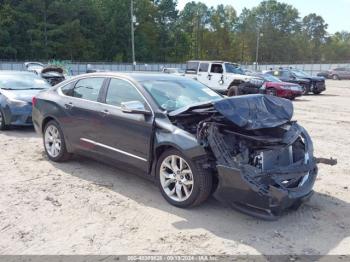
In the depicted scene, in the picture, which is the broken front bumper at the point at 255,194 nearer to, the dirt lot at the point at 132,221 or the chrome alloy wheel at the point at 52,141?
the dirt lot at the point at 132,221

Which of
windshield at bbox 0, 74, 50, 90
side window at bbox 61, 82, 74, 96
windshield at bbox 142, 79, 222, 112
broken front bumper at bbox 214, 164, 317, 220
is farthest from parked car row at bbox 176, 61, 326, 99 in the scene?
broken front bumper at bbox 214, 164, 317, 220

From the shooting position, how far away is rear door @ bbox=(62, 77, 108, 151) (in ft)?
19.8

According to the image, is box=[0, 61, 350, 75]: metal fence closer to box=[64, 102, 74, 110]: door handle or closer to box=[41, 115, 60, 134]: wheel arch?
box=[41, 115, 60, 134]: wheel arch

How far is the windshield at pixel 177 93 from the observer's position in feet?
17.9

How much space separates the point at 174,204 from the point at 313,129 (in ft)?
23.0

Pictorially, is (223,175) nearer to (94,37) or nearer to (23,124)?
(23,124)

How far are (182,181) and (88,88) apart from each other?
2455mm

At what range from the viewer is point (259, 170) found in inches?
174

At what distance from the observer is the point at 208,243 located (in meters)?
4.11

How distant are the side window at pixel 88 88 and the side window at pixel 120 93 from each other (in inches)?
10.9

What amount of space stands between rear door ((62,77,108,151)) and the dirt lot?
Answer: 59 cm

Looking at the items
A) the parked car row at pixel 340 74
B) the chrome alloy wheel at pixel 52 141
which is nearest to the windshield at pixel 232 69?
the chrome alloy wheel at pixel 52 141

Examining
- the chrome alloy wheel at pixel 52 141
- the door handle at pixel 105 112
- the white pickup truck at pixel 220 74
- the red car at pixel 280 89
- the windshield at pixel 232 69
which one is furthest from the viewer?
the windshield at pixel 232 69

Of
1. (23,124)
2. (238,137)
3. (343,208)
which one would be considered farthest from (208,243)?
(23,124)
